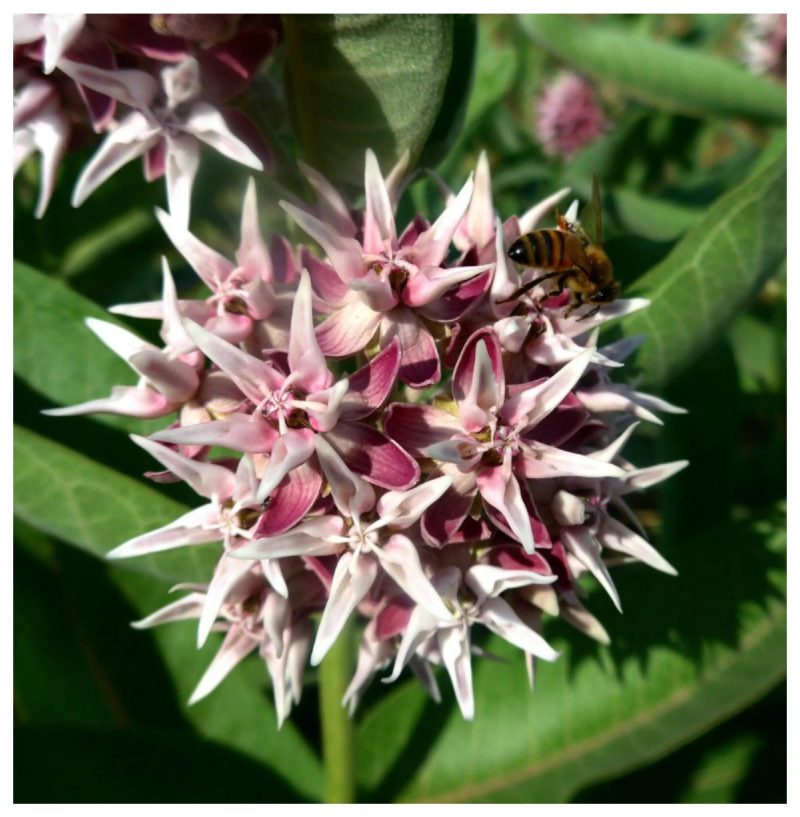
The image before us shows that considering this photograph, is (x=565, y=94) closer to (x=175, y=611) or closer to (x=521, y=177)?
(x=521, y=177)

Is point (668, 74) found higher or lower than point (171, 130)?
higher

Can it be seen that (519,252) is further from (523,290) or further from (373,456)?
(373,456)

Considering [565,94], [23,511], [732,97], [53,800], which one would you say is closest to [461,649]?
[23,511]

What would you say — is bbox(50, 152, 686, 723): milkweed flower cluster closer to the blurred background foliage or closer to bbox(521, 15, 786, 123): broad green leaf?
the blurred background foliage

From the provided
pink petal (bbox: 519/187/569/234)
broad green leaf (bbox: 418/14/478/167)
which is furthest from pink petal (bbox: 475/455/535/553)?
broad green leaf (bbox: 418/14/478/167)

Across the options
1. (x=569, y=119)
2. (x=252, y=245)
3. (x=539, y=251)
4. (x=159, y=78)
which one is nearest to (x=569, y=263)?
(x=539, y=251)

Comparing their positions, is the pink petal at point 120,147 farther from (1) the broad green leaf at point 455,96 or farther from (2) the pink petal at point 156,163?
(1) the broad green leaf at point 455,96

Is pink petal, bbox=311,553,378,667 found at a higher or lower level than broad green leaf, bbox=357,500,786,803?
higher
